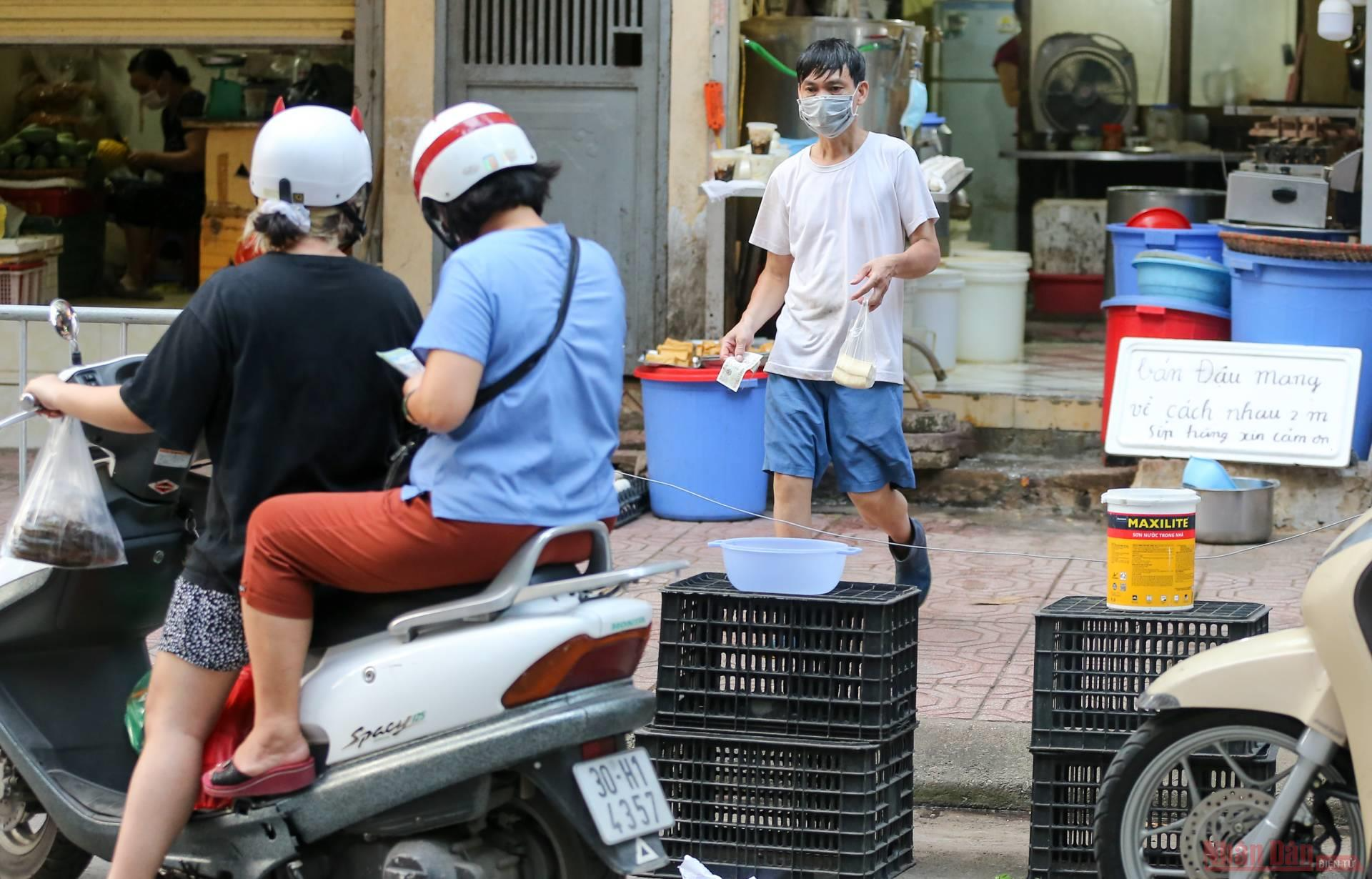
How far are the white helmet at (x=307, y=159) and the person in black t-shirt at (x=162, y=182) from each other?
8.24m

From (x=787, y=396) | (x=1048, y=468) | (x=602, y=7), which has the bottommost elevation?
(x=1048, y=468)

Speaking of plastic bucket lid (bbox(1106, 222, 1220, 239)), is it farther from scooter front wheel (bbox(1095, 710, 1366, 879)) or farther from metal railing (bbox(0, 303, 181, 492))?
scooter front wheel (bbox(1095, 710, 1366, 879))

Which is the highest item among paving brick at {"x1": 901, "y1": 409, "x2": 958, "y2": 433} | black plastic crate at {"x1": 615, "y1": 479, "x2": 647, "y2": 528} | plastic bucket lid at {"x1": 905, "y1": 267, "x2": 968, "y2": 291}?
plastic bucket lid at {"x1": 905, "y1": 267, "x2": 968, "y2": 291}

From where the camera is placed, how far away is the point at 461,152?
3.53 m

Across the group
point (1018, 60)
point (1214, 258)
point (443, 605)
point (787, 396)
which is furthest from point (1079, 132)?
point (443, 605)

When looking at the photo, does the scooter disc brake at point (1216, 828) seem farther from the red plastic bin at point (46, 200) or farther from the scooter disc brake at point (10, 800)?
the red plastic bin at point (46, 200)

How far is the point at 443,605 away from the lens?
3549mm

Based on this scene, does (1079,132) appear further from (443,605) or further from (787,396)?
(443,605)

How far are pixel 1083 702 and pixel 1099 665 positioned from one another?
0.09 meters

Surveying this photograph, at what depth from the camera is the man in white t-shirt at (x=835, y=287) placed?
19.0 feet

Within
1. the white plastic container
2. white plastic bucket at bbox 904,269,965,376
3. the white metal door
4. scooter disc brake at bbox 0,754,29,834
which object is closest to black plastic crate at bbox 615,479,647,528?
the white metal door

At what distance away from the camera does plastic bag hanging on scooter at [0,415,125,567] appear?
3.83 m

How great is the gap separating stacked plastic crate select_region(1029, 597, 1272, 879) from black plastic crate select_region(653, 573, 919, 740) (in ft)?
1.10

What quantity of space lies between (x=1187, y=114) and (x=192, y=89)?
7.53 meters
